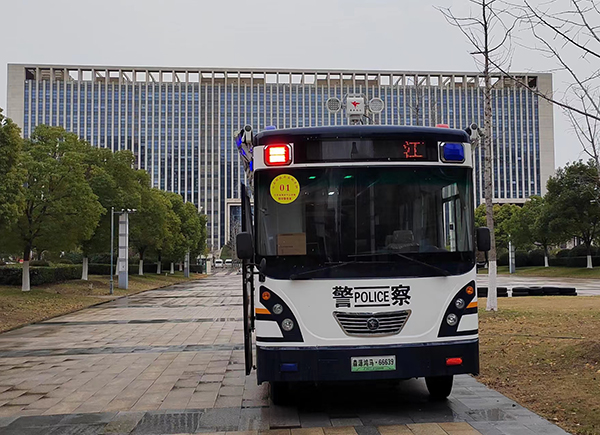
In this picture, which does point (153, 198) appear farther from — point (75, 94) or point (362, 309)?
point (75, 94)

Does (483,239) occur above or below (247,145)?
A: below

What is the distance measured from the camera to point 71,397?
8.15m

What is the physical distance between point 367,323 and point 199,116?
442 feet

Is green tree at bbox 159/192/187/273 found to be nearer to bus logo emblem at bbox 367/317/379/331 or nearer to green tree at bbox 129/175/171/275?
green tree at bbox 129/175/171/275

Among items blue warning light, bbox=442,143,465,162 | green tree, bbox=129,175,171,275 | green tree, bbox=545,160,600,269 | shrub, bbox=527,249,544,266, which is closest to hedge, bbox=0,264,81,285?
green tree, bbox=129,175,171,275

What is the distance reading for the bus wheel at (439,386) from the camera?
7.23 metres

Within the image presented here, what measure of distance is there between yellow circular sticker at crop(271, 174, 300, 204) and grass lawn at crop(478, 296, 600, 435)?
3.51m

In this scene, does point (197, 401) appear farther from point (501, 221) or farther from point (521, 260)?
point (501, 221)

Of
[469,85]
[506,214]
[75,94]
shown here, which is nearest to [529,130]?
[469,85]

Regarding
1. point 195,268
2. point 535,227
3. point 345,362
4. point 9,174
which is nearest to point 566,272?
point 535,227

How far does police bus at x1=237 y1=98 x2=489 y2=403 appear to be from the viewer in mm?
6324

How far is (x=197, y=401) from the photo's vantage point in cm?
773

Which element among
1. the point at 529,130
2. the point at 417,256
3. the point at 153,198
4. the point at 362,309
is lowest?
the point at 362,309

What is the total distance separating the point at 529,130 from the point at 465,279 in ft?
434
